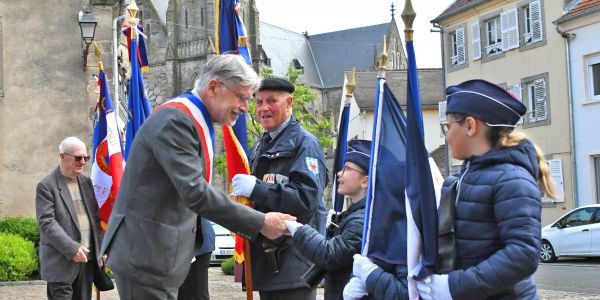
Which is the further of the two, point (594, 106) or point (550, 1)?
point (550, 1)

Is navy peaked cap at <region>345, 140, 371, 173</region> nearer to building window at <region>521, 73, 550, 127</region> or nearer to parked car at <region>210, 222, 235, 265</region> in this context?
parked car at <region>210, 222, 235, 265</region>

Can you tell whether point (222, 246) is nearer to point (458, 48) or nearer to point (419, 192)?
point (458, 48)

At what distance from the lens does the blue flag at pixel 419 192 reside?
3857mm

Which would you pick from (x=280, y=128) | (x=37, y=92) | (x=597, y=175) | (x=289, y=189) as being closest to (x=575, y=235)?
(x=597, y=175)

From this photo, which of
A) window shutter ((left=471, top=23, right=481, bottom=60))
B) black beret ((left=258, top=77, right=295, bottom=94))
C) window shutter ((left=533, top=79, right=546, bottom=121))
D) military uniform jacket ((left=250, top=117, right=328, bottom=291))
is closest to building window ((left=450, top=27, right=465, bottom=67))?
→ window shutter ((left=471, top=23, right=481, bottom=60))

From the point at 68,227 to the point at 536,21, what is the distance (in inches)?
1010

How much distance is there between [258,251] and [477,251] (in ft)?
7.03

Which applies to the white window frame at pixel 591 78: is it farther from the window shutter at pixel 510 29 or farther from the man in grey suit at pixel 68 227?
the man in grey suit at pixel 68 227

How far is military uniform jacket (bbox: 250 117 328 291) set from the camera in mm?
5324

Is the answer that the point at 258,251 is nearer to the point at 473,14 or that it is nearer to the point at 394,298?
the point at 394,298

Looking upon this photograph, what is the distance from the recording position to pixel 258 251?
5539 mm

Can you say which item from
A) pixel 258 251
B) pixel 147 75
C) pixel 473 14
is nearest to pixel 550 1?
pixel 473 14

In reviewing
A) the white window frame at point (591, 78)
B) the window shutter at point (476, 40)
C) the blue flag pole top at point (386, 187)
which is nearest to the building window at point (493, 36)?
the window shutter at point (476, 40)

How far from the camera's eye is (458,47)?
3497 cm
